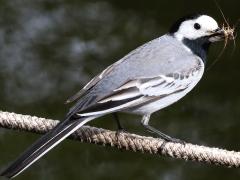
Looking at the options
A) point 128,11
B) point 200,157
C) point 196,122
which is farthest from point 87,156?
point 200,157

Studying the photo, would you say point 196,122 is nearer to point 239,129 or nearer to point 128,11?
point 239,129

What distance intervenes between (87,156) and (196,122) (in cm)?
50

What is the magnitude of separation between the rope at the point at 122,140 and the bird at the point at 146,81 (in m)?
0.06

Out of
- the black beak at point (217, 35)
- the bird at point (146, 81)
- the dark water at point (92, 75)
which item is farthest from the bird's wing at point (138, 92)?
the dark water at point (92, 75)

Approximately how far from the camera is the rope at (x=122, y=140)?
2.60 m

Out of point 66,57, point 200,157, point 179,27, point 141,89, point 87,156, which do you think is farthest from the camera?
point 66,57

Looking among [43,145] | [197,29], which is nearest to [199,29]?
[197,29]

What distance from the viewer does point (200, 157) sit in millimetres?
2584

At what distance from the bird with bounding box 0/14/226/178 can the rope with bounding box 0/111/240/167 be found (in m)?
0.06

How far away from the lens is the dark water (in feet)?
12.9

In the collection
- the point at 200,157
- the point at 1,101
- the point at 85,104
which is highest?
the point at 1,101

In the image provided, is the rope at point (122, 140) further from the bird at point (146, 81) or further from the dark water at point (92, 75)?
the dark water at point (92, 75)

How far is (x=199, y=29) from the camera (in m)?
3.12

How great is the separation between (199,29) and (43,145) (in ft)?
2.79
